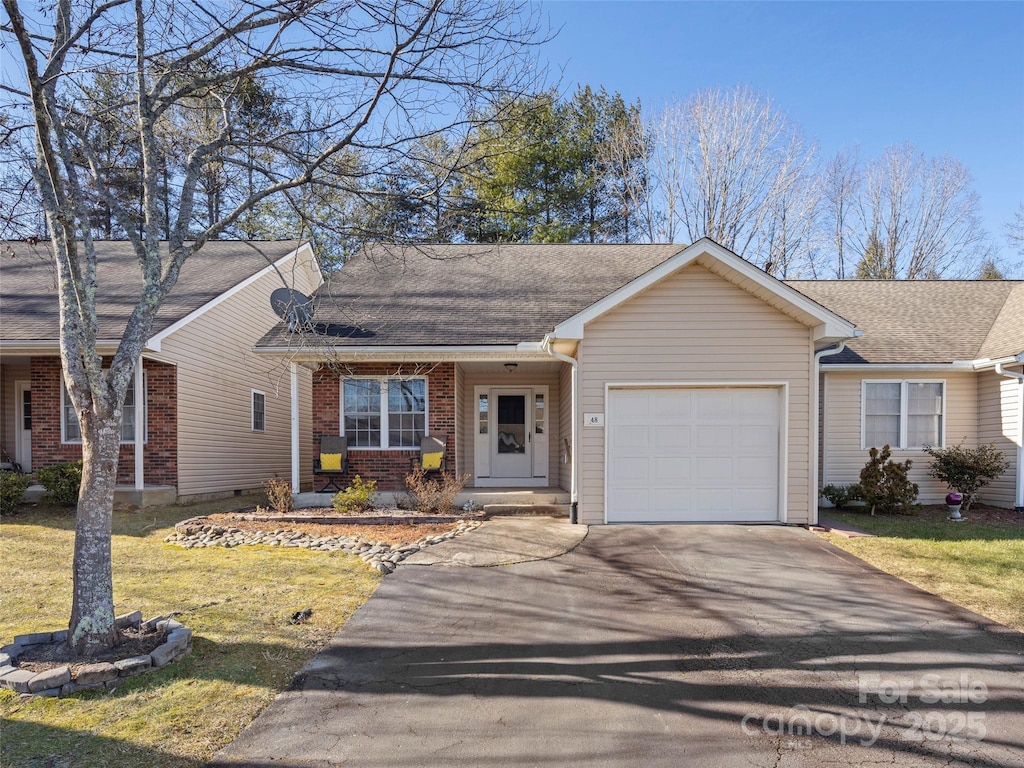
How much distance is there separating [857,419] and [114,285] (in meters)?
15.7

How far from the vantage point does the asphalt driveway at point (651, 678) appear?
3.38m

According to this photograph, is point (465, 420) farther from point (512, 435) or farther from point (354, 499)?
point (354, 499)

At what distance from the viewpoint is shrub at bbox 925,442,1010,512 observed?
1052cm

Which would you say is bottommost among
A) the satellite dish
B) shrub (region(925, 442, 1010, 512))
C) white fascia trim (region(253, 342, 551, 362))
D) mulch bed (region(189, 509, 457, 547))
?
mulch bed (region(189, 509, 457, 547))

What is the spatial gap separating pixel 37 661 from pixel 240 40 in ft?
16.6

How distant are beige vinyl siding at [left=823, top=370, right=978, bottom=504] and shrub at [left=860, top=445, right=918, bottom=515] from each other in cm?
98

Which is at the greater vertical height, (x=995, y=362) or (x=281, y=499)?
(x=995, y=362)

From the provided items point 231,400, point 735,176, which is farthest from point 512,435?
point 735,176

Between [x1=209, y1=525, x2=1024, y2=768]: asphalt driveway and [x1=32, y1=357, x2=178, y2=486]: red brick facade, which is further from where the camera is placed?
[x1=32, y1=357, x2=178, y2=486]: red brick facade

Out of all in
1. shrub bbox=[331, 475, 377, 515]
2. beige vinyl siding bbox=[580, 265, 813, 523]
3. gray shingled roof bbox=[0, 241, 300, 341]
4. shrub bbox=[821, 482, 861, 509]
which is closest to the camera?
beige vinyl siding bbox=[580, 265, 813, 523]

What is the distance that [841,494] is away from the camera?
35.7ft

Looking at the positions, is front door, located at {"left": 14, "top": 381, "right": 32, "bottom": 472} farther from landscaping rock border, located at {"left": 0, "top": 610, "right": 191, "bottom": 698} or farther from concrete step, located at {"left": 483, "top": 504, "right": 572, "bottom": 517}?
landscaping rock border, located at {"left": 0, "top": 610, "right": 191, "bottom": 698}

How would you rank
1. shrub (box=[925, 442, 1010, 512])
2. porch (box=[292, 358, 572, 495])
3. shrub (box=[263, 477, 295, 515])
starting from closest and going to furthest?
shrub (box=[263, 477, 295, 515]), shrub (box=[925, 442, 1010, 512]), porch (box=[292, 358, 572, 495])

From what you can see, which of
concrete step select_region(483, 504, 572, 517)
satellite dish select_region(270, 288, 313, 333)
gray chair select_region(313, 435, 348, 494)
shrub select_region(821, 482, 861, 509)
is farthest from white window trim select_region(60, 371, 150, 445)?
shrub select_region(821, 482, 861, 509)
